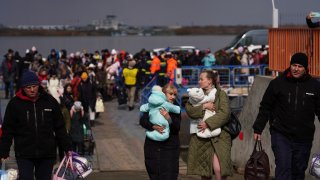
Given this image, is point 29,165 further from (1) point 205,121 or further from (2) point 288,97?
(2) point 288,97

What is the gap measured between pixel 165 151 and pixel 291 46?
14.1 feet

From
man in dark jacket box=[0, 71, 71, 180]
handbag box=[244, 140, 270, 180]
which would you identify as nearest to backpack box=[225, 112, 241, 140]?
handbag box=[244, 140, 270, 180]

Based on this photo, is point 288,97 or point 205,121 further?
Answer: point 205,121

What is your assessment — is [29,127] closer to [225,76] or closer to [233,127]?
[233,127]

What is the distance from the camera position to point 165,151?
8.70 meters

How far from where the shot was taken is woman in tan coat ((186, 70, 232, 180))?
9.00 metres

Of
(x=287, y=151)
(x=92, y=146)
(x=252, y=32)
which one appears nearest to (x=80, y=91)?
(x=92, y=146)

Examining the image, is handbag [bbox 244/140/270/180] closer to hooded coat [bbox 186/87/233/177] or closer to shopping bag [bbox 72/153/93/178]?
hooded coat [bbox 186/87/233/177]

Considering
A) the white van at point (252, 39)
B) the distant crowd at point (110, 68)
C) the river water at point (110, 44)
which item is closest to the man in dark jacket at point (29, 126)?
the distant crowd at point (110, 68)

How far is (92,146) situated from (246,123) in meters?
3.32

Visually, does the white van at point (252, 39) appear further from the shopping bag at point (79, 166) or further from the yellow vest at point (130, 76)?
the shopping bag at point (79, 166)

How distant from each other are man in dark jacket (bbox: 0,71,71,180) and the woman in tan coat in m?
1.84

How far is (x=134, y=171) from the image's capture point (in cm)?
1284

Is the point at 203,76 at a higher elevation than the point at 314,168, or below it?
higher
